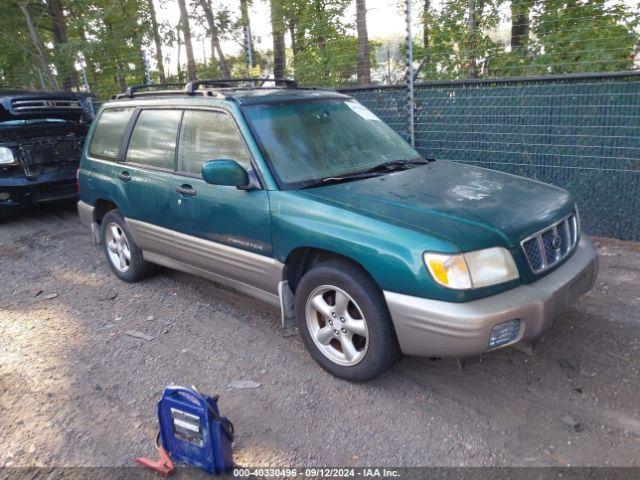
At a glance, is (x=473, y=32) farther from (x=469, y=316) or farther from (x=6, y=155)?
(x=6, y=155)

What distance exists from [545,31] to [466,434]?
5.93 metres

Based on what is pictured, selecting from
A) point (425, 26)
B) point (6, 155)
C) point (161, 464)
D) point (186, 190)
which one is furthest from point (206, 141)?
point (425, 26)

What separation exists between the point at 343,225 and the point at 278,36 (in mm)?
10905

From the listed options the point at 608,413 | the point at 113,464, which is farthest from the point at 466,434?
the point at 113,464

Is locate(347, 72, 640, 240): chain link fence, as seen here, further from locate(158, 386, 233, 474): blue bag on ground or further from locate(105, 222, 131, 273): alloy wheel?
locate(158, 386, 233, 474): blue bag on ground

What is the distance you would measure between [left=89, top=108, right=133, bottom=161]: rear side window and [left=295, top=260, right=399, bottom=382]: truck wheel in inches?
104

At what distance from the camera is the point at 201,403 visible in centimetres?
252

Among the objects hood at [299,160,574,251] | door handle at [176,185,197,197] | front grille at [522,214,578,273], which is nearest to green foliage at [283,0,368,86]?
door handle at [176,185,197,197]

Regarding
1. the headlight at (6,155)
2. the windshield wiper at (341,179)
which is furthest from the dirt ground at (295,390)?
the headlight at (6,155)

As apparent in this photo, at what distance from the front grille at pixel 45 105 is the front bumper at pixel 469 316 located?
7.20 m

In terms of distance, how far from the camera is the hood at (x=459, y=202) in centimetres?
291

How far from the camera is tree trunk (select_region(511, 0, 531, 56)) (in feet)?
22.9

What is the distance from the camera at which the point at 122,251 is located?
5.25 metres

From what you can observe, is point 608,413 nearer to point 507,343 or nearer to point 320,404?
point 507,343
